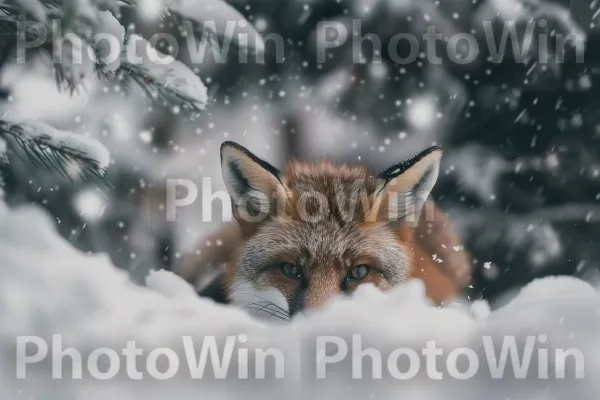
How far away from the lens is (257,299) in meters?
2.46

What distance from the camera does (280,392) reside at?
2451 millimetres

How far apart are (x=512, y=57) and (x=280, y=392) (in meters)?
1.80

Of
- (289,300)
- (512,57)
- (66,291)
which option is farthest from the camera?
(512,57)

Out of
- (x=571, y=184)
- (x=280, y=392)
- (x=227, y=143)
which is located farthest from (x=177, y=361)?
(x=571, y=184)

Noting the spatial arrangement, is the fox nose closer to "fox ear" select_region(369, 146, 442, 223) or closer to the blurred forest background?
"fox ear" select_region(369, 146, 442, 223)

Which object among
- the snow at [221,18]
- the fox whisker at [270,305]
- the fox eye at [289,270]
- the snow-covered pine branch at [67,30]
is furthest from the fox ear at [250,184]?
the snow-covered pine branch at [67,30]

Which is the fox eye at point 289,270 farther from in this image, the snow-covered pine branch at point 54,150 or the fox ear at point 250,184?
the snow-covered pine branch at point 54,150

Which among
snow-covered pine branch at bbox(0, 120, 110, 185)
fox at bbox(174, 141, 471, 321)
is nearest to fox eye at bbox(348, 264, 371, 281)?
fox at bbox(174, 141, 471, 321)

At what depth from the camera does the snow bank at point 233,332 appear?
2455mm

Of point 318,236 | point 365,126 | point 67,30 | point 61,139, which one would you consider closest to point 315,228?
point 318,236

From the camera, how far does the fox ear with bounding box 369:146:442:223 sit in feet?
8.20

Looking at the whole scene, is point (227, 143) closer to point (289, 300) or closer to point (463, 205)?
point (289, 300)

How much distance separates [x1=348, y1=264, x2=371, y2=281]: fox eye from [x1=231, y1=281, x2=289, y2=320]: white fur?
289 mm

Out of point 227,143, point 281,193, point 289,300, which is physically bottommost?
point 289,300
